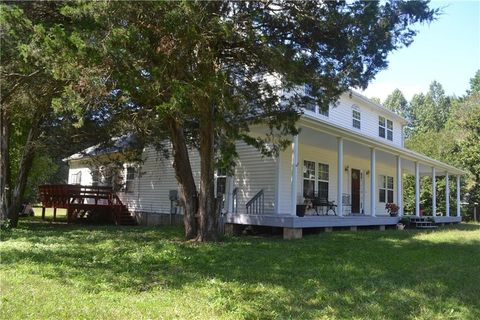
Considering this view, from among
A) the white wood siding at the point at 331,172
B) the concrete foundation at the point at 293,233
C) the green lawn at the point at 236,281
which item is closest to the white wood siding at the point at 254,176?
the white wood siding at the point at 331,172

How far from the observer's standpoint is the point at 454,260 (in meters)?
9.48

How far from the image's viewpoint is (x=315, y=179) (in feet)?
59.5

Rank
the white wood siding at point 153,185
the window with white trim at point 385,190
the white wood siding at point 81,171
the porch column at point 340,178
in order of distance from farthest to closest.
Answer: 1. the white wood siding at point 81,171
2. the window with white trim at point 385,190
3. the white wood siding at point 153,185
4. the porch column at point 340,178

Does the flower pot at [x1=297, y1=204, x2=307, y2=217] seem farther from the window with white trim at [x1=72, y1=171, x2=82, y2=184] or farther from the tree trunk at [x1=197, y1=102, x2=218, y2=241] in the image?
the window with white trim at [x1=72, y1=171, x2=82, y2=184]

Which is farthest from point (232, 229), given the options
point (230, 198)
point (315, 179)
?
point (315, 179)

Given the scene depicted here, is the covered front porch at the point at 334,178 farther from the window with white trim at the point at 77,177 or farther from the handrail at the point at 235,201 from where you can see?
the window with white trim at the point at 77,177

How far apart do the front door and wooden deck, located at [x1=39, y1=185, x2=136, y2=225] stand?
35.7 feet

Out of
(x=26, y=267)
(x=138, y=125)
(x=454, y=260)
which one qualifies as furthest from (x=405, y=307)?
(x=138, y=125)

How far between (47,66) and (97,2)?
1.60 metres

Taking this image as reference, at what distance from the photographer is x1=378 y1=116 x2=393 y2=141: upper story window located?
2464 centimetres

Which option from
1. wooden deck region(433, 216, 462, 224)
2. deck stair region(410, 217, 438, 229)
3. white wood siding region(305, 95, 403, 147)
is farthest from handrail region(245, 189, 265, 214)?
wooden deck region(433, 216, 462, 224)

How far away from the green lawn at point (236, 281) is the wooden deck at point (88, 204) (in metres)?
9.36

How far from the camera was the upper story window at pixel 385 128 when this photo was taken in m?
24.6

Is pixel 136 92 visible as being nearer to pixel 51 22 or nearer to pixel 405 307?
pixel 51 22
